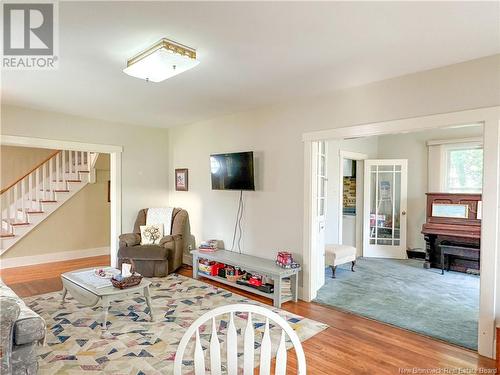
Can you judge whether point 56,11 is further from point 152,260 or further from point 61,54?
point 152,260

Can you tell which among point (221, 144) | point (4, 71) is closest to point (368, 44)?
point (221, 144)

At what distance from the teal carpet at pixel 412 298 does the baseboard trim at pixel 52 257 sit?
4.54 m

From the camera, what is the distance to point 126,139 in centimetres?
548

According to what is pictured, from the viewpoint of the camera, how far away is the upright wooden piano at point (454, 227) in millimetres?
5043

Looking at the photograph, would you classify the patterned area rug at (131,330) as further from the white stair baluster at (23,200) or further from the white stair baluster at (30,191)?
the white stair baluster at (30,191)

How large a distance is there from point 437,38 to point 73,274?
4.11 m

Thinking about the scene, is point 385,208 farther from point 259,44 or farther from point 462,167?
point 259,44

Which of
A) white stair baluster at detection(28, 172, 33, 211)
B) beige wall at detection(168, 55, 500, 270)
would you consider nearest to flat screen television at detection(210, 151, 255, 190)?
beige wall at detection(168, 55, 500, 270)

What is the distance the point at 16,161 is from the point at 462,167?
8.39 m

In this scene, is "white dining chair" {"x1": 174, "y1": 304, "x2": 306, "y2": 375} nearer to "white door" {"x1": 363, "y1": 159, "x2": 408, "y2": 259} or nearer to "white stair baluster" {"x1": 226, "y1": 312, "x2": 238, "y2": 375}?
"white stair baluster" {"x1": 226, "y1": 312, "x2": 238, "y2": 375}

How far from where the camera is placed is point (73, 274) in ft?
11.6

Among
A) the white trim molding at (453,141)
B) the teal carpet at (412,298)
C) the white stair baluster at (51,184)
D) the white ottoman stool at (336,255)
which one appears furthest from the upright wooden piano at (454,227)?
the white stair baluster at (51,184)

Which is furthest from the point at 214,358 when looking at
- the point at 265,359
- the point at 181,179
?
the point at 181,179

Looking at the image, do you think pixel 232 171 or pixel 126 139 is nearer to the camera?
pixel 232 171
